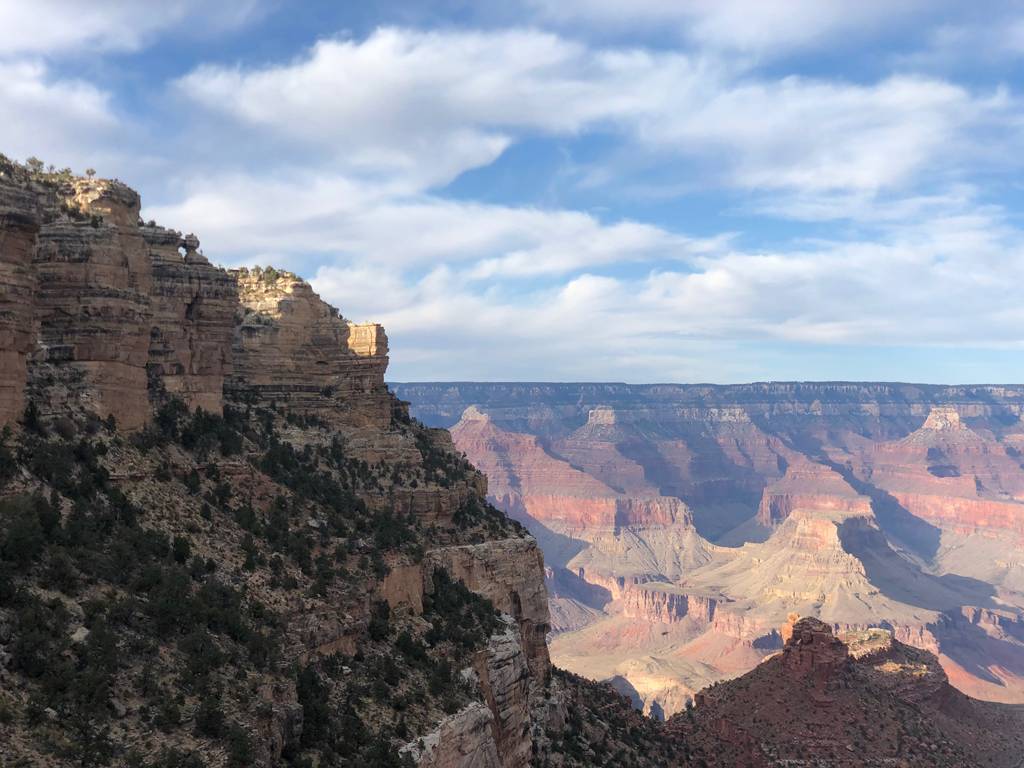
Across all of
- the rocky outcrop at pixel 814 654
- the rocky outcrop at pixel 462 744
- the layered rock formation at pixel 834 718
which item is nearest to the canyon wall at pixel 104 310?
the rocky outcrop at pixel 462 744

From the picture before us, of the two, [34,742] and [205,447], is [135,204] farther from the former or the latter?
[34,742]

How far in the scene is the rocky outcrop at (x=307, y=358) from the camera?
6544 cm

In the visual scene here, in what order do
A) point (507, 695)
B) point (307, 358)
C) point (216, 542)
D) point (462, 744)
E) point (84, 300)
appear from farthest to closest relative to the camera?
point (307, 358) < point (507, 695) < point (84, 300) < point (462, 744) < point (216, 542)

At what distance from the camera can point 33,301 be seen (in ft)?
119

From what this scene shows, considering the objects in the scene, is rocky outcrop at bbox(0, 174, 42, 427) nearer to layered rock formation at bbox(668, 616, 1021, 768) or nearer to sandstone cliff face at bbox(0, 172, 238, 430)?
sandstone cliff face at bbox(0, 172, 238, 430)

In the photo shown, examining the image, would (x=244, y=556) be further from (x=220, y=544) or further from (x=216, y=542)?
(x=216, y=542)

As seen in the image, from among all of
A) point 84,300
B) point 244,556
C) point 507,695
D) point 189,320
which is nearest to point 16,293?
point 84,300

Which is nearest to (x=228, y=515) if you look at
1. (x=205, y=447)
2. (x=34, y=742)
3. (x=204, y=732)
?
(x=205, y=447)

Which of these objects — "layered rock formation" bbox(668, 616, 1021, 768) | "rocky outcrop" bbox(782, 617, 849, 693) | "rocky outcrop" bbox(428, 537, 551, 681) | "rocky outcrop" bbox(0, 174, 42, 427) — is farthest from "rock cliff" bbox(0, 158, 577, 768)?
"rocky outcrop" bbox(782, 617, 849, 693)

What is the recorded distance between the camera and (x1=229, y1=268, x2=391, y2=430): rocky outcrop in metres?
65.4

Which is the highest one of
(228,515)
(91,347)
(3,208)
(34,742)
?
(3,208)

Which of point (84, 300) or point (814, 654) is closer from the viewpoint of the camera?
point (84, 300)

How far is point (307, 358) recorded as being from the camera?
6719 cm

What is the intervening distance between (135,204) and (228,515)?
1658cm
